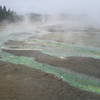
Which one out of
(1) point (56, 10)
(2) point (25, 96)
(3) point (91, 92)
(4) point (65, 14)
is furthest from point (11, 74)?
(1) point (56, 10)

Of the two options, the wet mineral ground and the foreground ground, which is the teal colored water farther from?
the foreground ground

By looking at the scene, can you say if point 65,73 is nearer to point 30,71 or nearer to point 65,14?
point 30,71

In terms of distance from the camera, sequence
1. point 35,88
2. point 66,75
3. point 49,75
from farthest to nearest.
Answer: point 66,75 < point 49,75 < point 35,88

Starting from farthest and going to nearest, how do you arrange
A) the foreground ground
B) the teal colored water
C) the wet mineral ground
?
the teal colored water
the wet mineral ground
the foreground ground

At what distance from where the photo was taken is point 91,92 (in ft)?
24.8

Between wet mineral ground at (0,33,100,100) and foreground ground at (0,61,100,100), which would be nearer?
foreground ground at (0,61,100,100)

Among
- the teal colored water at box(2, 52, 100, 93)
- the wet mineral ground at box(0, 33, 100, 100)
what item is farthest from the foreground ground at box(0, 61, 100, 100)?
the teal colored water at box(2, 52, 100, 93)

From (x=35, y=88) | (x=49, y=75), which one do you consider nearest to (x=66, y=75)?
(x=49, y=75)

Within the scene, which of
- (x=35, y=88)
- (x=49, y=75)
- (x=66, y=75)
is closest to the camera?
(x=35, y=88)

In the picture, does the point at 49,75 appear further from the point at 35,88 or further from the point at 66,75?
the point at 35,88

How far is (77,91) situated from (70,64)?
3.50 meters

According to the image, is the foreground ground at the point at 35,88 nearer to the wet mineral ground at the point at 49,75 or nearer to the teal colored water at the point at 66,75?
the wet mineral ground at the point at 49,75

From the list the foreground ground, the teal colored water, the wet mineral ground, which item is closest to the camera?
the foreground ground

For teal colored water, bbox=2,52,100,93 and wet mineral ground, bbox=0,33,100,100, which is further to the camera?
teal colored water, bbox=2,52,100,93
